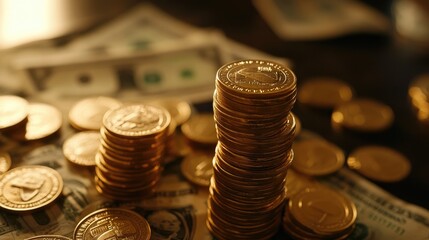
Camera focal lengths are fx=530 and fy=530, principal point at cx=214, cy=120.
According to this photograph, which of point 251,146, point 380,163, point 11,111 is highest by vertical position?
point 251,146

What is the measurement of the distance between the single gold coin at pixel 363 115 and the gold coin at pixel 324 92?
0.09ft

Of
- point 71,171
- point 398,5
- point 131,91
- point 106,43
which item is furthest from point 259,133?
point 398,5

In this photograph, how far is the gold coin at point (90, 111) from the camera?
4.23ft

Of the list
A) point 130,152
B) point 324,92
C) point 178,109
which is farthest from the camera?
point 324,92

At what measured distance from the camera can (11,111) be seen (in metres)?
1.26

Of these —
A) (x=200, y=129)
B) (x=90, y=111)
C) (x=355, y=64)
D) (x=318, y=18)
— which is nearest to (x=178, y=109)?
(x=200, y=129)

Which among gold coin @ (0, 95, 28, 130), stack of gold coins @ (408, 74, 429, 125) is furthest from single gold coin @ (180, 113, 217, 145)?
stack of gold coins @ (408, 74, 429, 125)

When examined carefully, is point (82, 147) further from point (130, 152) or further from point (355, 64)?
point (355, 64)

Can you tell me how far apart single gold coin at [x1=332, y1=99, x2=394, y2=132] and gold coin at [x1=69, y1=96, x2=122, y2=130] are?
60cm

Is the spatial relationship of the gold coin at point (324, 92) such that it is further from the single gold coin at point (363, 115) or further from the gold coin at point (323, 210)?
the gold coin at point (323, 210)

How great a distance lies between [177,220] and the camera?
1070 millimetres

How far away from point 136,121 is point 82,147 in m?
0.20

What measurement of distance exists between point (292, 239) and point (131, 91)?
680mm

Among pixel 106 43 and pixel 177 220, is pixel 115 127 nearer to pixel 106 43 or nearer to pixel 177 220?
pixel 177 220
